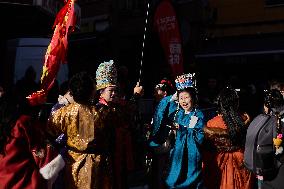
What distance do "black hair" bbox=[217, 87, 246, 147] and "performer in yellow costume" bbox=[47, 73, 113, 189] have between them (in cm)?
131

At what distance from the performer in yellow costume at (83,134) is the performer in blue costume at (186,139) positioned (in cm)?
105

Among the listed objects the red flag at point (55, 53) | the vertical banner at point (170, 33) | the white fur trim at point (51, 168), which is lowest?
the white fur trim at point (51, 168)

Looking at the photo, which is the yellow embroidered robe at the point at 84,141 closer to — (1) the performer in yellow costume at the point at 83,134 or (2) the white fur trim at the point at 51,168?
(1) the performer in yellow costume at the point at 83,134

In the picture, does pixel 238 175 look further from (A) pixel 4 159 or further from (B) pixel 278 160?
(A) pixel 4 159

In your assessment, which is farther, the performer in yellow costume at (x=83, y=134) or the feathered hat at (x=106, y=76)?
the feathered hat at (x=106, y=76)

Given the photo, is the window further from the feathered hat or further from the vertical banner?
the feathered hat

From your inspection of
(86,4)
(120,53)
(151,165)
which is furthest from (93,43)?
(151,165)

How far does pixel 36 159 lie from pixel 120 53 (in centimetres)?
1288

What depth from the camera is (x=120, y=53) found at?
55.8ft

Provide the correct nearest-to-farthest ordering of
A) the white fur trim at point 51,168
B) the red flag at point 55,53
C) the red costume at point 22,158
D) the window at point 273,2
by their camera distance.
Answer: the red costume at point 22,158, the white fur trim at point 51,168, the red flag at point 55,53, the window at point 273,2

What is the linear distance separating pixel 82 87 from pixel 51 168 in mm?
793

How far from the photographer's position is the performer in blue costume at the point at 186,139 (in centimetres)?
525

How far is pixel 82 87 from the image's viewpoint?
4375mm

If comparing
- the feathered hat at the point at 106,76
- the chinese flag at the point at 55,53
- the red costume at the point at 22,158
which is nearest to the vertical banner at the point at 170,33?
the chinese flag at the point at 55,53
